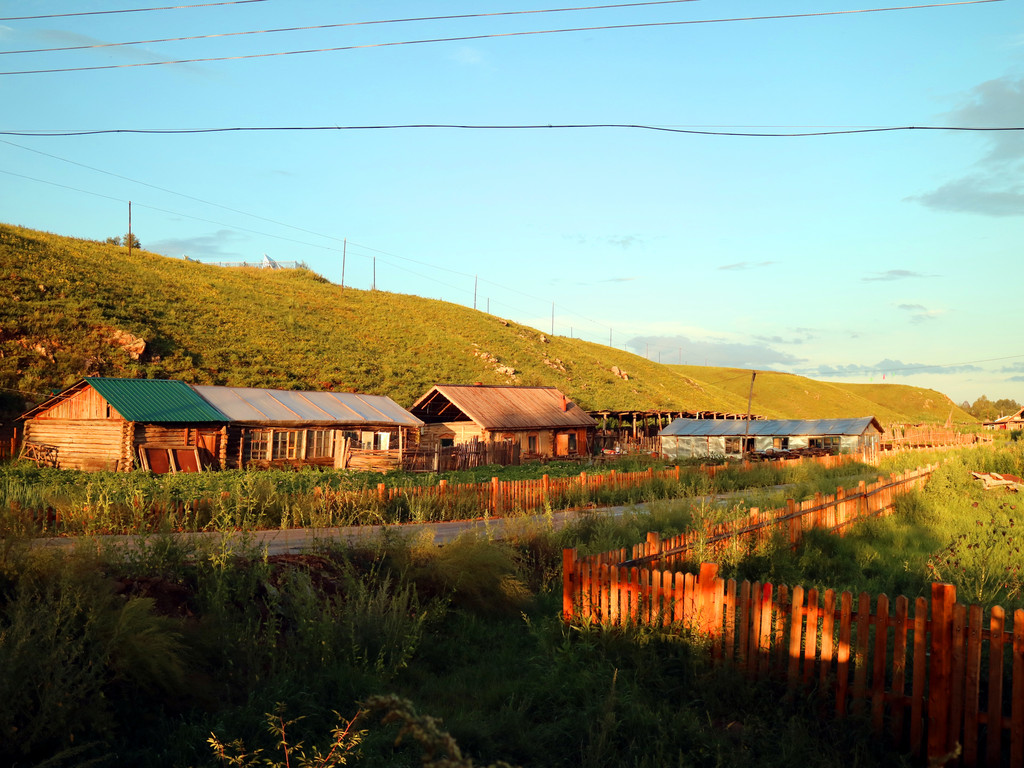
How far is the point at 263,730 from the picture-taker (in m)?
5.22

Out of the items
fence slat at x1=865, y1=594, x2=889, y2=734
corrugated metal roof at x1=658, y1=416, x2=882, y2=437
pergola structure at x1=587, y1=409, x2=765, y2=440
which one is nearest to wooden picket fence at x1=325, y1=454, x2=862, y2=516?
fence slat at x1=865, y1=594, x2=889, y2=734

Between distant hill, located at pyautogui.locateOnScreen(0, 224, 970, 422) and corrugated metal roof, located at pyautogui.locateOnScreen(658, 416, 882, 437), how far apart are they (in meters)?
16.1

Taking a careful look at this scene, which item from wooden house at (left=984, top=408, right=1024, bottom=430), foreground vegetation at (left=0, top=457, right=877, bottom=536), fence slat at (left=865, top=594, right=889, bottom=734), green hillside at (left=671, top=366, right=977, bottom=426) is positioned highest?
green hillside at (left=671, top=366, right=977, bottom=426)

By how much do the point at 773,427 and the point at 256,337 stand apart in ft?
131

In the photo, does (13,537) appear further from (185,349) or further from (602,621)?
(185,349)

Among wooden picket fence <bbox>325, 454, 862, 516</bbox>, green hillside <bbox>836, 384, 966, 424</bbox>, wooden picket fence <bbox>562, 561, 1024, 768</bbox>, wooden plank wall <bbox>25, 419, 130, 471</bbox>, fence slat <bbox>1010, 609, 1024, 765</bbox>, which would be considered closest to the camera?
Result: fence slat <bbox>1010, 609, 1024, 765</bbox>

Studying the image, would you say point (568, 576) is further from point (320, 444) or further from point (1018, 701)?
point (320, 444)

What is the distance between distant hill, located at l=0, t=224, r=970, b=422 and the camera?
134ft

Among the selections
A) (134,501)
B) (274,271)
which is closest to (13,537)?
(134,501)

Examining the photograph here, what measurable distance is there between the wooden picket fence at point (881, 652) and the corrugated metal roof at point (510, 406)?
3148 cm

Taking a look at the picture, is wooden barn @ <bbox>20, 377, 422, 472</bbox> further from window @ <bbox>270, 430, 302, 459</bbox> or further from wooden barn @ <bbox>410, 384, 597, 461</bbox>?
wooden barn @ <bbox>410, 384, 597, 461</bbox>

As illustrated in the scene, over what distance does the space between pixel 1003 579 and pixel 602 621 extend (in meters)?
5.98

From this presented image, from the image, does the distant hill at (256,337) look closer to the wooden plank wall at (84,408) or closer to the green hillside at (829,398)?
the wooden plank wall at (84,408)

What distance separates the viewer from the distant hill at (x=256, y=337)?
40.7 metres
